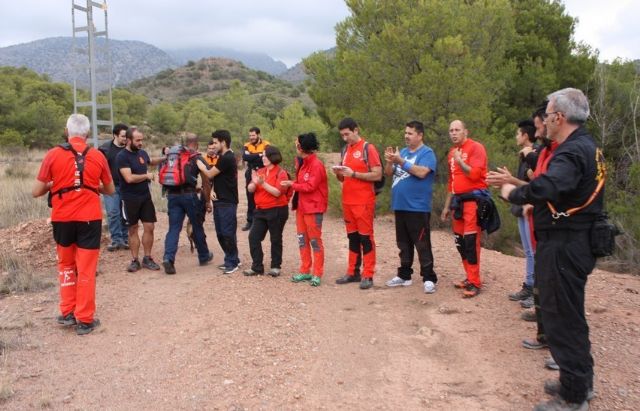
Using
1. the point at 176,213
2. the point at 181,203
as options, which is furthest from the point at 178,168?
the point at 176,213

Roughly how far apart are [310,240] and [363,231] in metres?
0.71

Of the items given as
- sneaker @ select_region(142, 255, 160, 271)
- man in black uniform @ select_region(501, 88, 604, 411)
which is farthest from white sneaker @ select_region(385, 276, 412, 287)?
sneaker @ select_region(142, 255, 160, 271)

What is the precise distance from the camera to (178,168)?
6.72m

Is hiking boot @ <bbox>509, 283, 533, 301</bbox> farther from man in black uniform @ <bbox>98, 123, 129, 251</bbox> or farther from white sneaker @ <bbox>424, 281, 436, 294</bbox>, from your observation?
man in black uniform @ <bbox>98, 123, 129, 251</bbox>

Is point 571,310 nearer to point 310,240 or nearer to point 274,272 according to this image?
point 310,240

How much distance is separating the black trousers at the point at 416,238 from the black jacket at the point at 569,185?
234cm

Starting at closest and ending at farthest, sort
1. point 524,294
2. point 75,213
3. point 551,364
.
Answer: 1. point 551,364
2. point 75,213
3. point 524,294

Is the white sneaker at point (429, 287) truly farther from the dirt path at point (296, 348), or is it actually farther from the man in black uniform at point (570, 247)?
the man in black uniform at point (570, 247)

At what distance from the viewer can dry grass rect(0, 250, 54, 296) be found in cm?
639

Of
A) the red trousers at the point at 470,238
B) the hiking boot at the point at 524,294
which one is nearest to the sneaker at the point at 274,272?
the red trousers at the point at 470,238

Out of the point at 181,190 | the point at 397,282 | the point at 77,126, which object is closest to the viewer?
the point at 77,126

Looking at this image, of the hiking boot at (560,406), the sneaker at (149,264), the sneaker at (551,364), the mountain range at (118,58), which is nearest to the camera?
the hiking boot at (560,406)

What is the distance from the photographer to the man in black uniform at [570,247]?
3.22m

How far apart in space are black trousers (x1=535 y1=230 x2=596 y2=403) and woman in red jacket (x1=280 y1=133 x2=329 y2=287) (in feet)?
10.3
